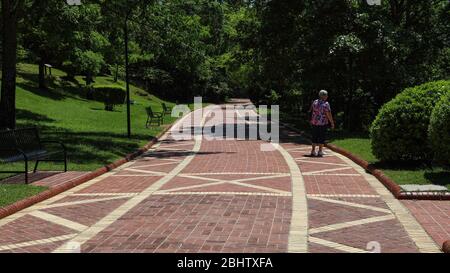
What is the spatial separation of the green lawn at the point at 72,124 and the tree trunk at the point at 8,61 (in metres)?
1.97

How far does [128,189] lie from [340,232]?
4.63m

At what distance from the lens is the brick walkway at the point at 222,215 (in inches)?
238

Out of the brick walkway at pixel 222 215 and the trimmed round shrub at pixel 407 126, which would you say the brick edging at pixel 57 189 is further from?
the trimmed round shrub at pixel 407 126

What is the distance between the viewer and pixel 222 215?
7.46 metres

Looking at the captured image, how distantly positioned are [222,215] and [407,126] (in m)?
6.00

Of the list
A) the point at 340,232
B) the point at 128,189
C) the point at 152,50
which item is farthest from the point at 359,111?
the point at 340,232

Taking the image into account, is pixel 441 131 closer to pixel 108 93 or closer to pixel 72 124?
pixel 72 124

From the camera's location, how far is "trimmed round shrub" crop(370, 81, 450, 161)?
1158 cm

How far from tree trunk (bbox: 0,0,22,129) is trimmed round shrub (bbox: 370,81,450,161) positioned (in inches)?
422

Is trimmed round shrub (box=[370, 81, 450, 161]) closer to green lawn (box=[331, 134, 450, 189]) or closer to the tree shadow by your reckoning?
green lawn (box=[331, 134, 450, 189])

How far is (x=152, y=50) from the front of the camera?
21219mm

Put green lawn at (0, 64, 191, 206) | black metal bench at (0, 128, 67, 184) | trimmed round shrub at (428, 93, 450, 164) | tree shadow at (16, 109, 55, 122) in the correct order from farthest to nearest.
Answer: tree shadow at (16, 109, 55, 122), green lawn at (0, 64, 191, 206), black metal bench at (0, 128, 67, 184), trimmed round shrub at (428, 93, 450, 164)

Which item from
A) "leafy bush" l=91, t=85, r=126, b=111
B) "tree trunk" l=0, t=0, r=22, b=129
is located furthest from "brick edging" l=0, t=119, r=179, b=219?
"leafy bush" l=91, t=85, r=126, b=111

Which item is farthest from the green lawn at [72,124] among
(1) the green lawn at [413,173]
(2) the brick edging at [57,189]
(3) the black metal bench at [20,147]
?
(1) the green lawn at [413,173]
